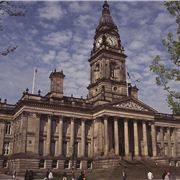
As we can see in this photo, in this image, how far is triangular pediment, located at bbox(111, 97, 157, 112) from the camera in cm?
6557

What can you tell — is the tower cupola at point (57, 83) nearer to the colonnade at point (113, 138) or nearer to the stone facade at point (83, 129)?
the stone facade at point (83, 129)

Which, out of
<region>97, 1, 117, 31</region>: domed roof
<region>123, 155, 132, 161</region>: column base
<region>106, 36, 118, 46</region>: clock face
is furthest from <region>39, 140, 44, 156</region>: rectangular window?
<region>97, 1, 117, 31</region>: domed roof

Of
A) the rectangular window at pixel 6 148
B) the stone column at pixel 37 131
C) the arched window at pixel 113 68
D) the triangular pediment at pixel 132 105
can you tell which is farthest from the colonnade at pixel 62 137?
the arched window at pixel 113 68

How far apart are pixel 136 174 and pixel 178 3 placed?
3677 cm

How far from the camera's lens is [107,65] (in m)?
76.1

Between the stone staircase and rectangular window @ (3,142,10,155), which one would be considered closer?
the stone staircase

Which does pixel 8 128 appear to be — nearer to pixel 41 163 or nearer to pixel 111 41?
pixel 41 163

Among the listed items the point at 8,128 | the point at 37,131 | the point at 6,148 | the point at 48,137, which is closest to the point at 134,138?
the point at 48,137

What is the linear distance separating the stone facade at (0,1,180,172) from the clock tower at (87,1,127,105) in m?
0.28

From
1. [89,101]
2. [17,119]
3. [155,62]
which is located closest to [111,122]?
[89,101]

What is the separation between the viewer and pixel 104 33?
259ft

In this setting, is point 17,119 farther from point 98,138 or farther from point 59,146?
point 98,138

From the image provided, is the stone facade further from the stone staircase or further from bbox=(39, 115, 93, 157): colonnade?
the stone staircase

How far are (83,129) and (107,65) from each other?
67.7 feet
